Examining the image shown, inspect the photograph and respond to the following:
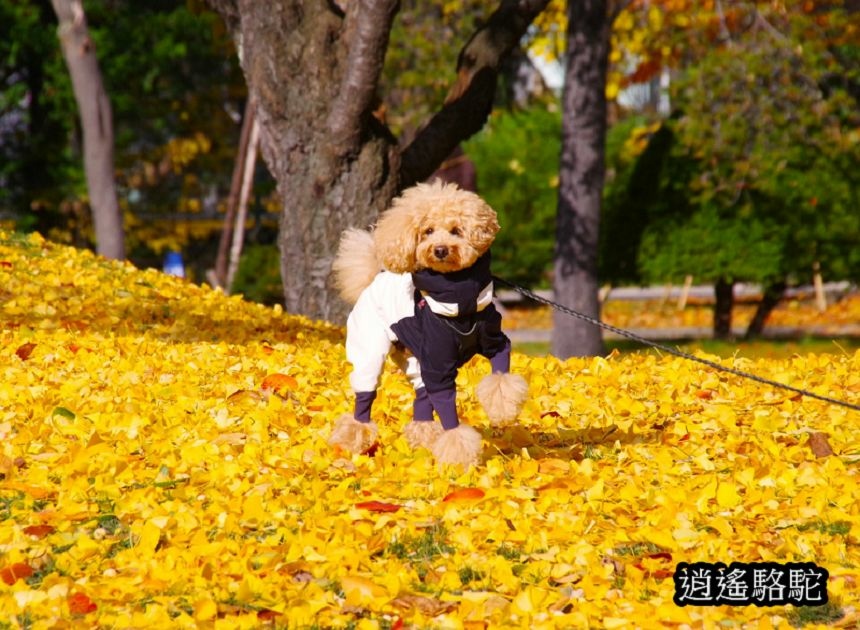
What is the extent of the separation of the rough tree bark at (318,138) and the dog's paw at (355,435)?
4382 mm

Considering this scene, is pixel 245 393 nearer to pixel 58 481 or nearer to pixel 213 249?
pixel 58 481

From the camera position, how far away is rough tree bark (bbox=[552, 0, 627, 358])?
13273mm

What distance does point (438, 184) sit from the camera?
199 inches

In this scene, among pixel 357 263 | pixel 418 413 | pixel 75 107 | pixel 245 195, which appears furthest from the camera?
pixel 75 107

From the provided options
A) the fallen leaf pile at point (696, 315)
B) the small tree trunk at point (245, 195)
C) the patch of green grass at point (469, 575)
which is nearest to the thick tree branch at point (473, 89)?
the patch of green grass at point (469, 575)

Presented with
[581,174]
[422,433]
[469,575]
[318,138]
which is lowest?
[469,575]

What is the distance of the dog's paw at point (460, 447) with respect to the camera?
538 centimetres

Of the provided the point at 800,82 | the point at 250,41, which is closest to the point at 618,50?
the point at 800,82

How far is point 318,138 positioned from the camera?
33.2 ft

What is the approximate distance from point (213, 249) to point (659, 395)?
21.6 meters

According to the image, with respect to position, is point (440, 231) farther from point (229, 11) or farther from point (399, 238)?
point (229, 11)

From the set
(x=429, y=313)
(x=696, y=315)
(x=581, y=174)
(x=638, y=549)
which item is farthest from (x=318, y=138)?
→ (x=696, y=315)

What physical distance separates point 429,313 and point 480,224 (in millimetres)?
485

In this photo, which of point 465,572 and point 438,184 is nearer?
point 465,572
